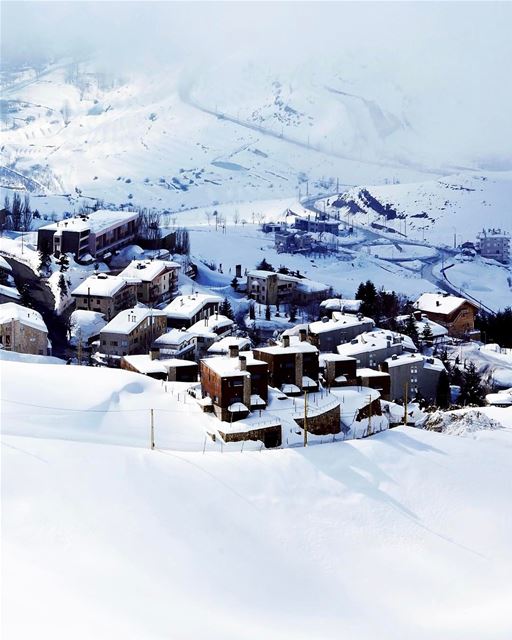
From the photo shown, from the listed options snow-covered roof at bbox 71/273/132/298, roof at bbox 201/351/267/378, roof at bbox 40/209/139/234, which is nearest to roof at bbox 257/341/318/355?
roof at bbox 201/351/267/378

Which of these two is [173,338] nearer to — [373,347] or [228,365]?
[373,347]

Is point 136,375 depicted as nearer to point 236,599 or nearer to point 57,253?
point 236,599

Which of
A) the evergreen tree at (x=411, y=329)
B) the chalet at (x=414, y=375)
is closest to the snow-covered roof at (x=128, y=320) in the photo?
the chalet at (x=414, y=375)

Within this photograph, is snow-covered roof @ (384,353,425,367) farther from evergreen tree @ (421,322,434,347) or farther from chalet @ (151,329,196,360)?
chalet @ (151,329,196,360)

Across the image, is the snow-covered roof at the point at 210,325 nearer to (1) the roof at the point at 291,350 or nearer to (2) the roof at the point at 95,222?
(1) the roof at the point at 291,350

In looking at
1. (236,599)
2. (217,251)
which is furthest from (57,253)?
(236,599)
